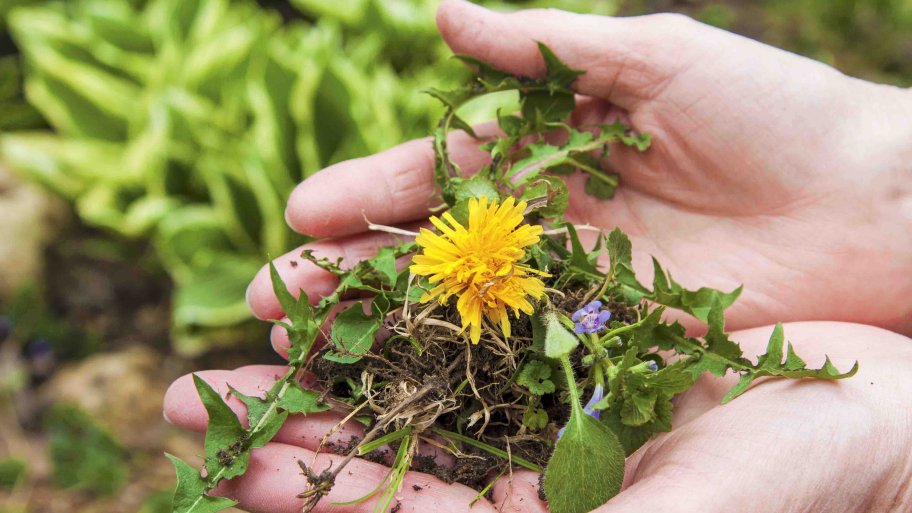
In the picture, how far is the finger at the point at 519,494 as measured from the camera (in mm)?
1673

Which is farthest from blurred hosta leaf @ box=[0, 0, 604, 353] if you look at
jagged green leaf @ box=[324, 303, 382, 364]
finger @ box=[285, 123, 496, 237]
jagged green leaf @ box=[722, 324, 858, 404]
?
jagged green leaf @ box=[722, 324, 858, 404]

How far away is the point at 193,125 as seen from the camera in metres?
3.42

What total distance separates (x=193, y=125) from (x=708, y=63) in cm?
225

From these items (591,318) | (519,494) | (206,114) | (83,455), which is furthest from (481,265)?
(206,114)

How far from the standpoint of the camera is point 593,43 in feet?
7.13

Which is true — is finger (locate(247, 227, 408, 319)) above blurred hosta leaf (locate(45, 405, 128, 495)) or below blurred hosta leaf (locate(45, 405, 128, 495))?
above

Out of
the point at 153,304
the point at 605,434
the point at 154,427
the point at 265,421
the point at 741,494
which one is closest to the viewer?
the point at 741,494

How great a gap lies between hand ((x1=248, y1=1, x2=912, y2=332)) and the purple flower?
1.90ft

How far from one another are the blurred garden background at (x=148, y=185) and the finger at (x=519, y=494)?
155 cm

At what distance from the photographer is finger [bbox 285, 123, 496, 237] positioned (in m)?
2.07

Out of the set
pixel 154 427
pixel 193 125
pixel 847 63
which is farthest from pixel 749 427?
pixel 847 63

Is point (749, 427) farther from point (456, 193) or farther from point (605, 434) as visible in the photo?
point (456, 193)

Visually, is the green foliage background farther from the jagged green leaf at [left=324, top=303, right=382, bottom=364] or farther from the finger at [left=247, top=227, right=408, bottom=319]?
the jagged green leaf at [left=324, top=303, right=382, bottom=364]

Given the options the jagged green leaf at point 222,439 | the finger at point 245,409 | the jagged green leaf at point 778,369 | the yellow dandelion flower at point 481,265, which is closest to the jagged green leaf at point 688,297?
the jagged green leaf at point 778,369
